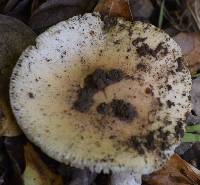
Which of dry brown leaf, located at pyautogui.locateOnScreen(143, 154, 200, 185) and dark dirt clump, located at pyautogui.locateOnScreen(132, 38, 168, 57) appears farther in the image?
dry brown leaf, located at pyautogui.locateOnScreen(143, 154, 200, 185)

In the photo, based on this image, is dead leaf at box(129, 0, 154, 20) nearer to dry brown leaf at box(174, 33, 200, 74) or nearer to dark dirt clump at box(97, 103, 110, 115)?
dry brown leaf at box(174, 33, 200, 74)

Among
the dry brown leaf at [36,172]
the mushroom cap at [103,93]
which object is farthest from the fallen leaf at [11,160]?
the mushroom cap at [103,93]

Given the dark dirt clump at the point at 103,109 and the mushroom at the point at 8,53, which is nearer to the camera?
the dark dirt clump at the point at 103,109

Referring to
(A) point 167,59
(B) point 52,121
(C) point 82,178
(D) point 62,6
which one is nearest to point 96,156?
(B) point 52,121

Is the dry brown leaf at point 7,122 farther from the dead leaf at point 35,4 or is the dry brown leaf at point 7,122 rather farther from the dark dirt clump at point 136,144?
the dead leaf at point 35,4

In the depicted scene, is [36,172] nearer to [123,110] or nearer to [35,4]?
[123,110]

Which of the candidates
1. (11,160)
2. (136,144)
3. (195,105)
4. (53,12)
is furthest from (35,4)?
(136,144)

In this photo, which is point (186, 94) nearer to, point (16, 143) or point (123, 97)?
point (123, 97)

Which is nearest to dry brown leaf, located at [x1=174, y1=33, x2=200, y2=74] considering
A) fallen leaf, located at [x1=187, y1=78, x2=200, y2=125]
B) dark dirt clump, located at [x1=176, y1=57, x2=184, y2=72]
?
fallen leaf, located at [x1=187, y1=78, x2=200, y2=125]
